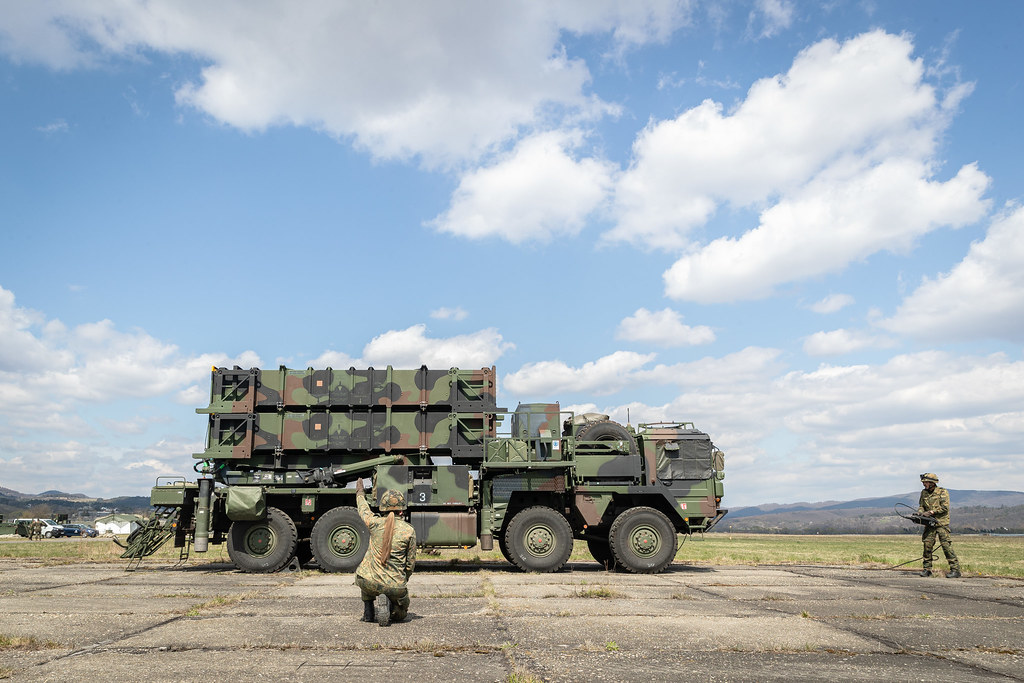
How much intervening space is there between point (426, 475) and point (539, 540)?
2607 millimetres

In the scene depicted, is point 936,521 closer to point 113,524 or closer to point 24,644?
point 24,644

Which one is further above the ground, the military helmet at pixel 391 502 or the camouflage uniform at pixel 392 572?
the military helmet at pixel 391 502

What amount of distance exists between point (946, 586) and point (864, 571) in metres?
3.51

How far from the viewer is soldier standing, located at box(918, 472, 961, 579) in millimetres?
13438

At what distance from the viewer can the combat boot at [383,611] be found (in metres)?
7.31

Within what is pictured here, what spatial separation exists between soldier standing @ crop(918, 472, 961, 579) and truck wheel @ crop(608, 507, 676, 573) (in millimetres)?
4709

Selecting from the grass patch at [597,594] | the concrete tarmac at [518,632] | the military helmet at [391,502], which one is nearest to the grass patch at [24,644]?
the concrete tarmac at [518,632]

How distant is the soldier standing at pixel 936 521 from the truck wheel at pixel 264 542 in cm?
1204

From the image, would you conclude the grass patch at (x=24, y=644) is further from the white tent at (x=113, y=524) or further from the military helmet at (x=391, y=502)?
the white tent at (x=113, y=524)

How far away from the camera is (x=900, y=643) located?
6.72 m

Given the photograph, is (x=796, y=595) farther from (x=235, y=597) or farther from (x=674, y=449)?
(x=235, y=597)

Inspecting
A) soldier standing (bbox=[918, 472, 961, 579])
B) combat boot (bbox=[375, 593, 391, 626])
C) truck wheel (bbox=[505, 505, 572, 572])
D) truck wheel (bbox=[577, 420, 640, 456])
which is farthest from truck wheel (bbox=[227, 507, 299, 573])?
soldier standing (bbox=[918, 472, 961, 579])

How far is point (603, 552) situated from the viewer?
15.8 meters

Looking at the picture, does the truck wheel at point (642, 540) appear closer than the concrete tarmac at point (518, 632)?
No
